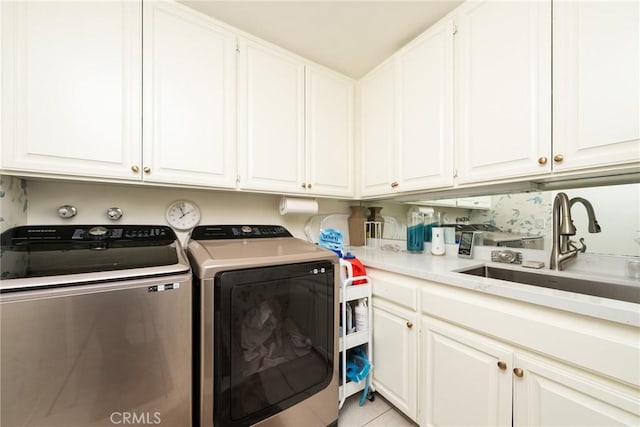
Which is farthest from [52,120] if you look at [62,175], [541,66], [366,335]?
[541,66]

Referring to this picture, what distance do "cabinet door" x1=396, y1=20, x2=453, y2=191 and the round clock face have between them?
1.40 m

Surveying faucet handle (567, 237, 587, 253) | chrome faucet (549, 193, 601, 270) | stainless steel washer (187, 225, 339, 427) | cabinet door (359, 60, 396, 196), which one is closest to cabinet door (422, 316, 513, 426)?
stainless steel washer (187, 225, 339, 427)

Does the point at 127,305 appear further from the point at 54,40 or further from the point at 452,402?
the point at 452,402

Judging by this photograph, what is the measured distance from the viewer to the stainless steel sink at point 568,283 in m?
1.00

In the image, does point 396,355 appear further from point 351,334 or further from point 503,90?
point 503,90

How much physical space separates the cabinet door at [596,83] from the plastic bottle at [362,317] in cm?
116

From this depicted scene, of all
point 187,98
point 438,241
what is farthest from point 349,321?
point 187,98

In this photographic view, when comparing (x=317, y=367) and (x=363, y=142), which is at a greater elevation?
(x=363, y=142)

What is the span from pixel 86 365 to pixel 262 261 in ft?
2.09

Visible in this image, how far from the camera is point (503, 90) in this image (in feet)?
3.84

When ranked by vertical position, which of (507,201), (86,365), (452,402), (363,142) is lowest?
(452,402)

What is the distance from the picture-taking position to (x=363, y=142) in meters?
1.93

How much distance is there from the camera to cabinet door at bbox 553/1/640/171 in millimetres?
860

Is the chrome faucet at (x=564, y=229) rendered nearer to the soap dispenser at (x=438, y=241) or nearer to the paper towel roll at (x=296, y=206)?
the soap dispenser at (x=438, y=241)
